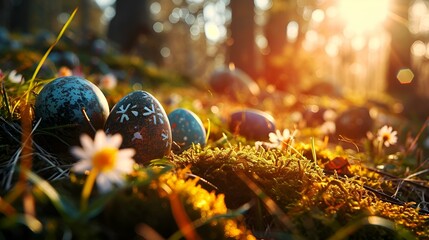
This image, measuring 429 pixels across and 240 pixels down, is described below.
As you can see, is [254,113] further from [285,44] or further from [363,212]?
[285,44]

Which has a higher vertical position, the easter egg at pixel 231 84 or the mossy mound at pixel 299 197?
the mossy mound at pixel 299 197

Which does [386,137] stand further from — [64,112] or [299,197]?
[64,112]

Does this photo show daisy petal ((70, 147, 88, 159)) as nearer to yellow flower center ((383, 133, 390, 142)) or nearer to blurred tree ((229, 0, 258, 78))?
yellow flower center ((383, 133, 390, 142))

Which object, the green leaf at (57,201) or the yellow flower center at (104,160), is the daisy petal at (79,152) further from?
the green leaf at (57,201)

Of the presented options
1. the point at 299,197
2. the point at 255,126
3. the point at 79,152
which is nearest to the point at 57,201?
the point at 79,152

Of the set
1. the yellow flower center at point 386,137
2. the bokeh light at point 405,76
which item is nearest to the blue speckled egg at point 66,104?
the yellow flower center at point 386,137

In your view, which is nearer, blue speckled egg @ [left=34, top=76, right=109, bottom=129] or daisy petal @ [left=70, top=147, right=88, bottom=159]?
daisy petal @ [left=70, top=147, right=88, bottom=159]

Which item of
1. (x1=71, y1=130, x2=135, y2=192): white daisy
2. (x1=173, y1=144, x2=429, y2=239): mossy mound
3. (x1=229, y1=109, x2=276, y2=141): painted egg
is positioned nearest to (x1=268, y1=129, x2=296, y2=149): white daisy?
(x1=173, y1=144, x2=429, y2=239): mossy mound
